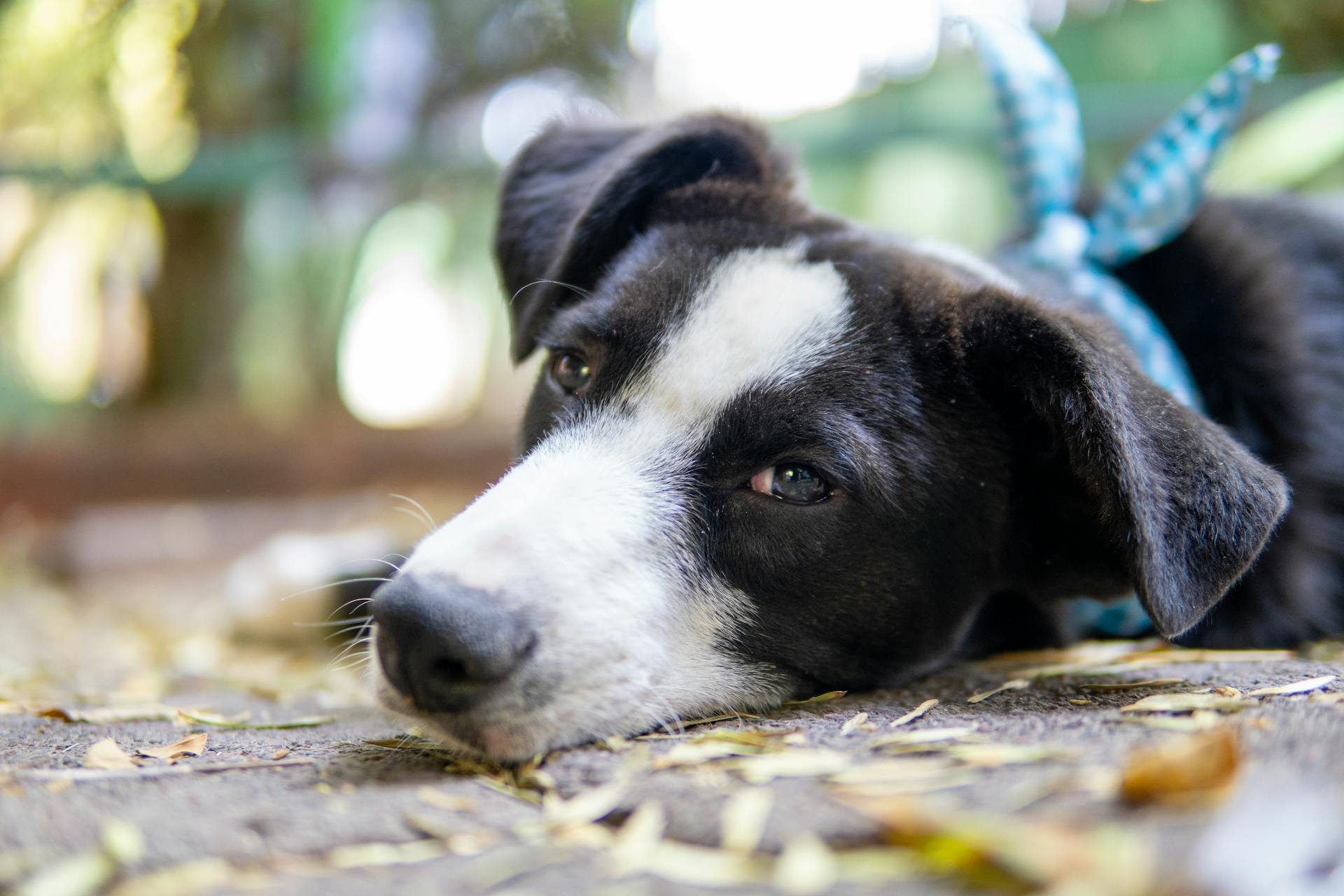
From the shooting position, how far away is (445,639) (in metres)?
1.20

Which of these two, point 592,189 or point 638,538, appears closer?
point 638,538

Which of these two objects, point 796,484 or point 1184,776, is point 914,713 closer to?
point 796,484

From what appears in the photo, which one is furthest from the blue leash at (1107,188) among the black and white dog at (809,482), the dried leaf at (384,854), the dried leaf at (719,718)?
the dried leaf at (384,854)

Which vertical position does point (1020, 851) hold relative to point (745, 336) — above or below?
below

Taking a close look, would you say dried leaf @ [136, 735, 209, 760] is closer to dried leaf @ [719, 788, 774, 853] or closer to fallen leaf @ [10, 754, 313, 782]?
fallen leaf @ [10, 754, 313, 782]

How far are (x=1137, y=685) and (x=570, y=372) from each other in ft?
3.18

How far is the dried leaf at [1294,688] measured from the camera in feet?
4.41

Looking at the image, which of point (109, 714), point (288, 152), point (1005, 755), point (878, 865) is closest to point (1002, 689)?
point (1005, 755)

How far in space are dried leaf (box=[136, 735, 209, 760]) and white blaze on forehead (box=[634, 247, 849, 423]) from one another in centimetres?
74

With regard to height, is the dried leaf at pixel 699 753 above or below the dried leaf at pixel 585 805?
below

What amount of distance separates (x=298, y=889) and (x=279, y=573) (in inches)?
85.5

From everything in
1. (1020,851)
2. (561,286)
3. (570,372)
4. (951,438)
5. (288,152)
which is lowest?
(1020,851)

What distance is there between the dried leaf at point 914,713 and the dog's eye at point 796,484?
31 cm

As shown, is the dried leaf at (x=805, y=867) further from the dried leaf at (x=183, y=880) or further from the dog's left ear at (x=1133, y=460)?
the dog's left ear at (x=1133, y=460)
